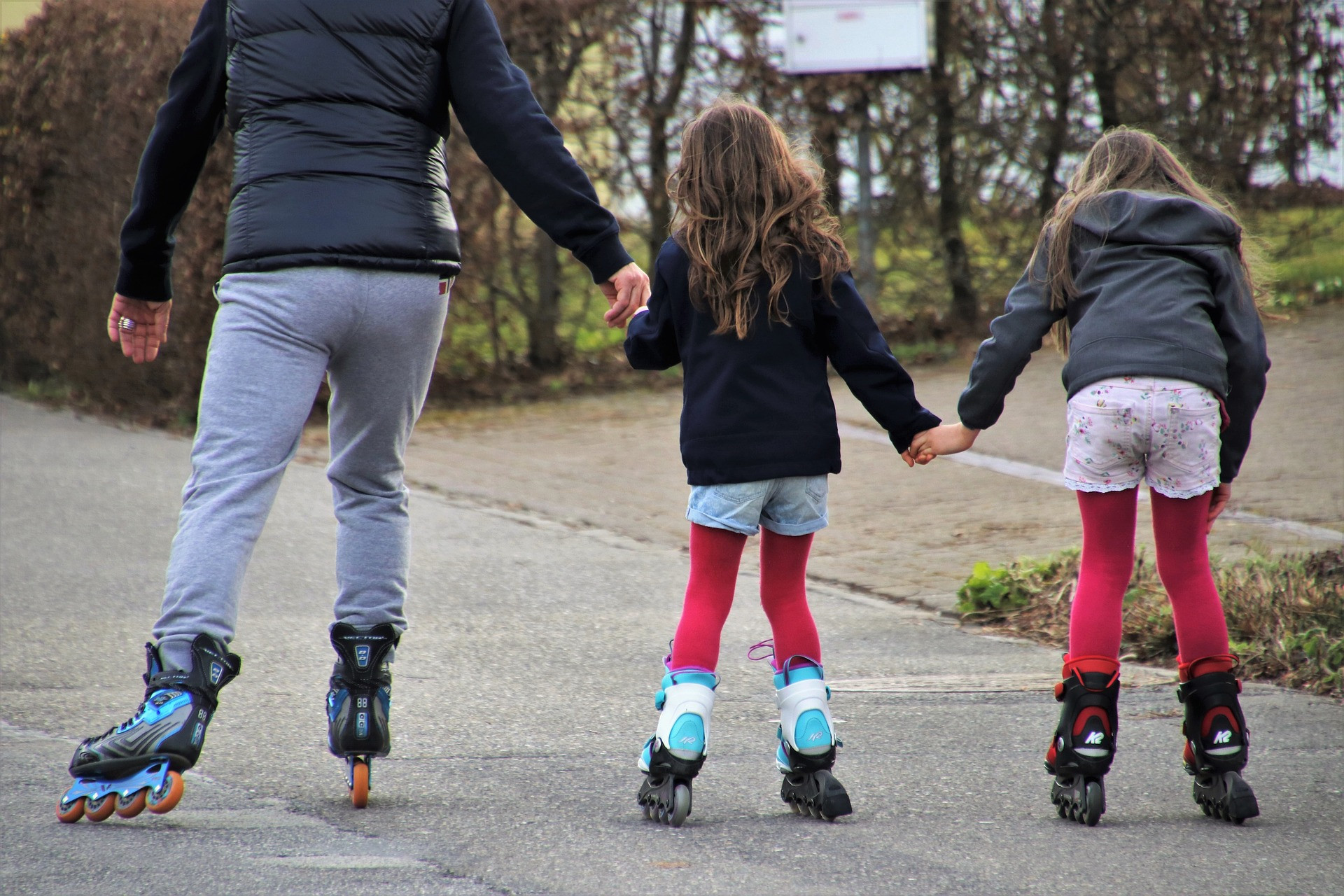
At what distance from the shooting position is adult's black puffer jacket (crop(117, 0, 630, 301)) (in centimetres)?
303

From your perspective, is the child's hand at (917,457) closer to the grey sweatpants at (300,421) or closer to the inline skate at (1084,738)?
the inline skate at (1084,738)

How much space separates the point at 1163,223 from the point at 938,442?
690 millimetres

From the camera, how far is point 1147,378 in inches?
126

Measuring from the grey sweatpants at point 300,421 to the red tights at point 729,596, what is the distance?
64cm

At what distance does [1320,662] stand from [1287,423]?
4380 millimetres

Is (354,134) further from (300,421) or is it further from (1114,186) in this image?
(1114,186)

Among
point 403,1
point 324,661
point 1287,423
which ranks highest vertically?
point 403,1

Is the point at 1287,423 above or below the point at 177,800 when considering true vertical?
above

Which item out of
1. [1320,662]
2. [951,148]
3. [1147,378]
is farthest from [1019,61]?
[1147,378]

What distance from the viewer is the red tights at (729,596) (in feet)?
10.5

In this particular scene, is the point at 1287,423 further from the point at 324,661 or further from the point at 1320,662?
the point at 324,661

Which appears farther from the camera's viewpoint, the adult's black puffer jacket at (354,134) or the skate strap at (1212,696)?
the skate strap at (1212,696)

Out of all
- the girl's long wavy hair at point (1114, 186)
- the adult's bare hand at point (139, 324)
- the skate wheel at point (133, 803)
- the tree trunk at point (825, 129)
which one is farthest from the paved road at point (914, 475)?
the skate wheel at point (133, 803)

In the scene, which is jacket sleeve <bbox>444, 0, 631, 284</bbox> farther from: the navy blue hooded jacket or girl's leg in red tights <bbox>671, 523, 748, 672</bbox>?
girl's leg in red tights <bbox>671, 523, 748, 672</bbox>
